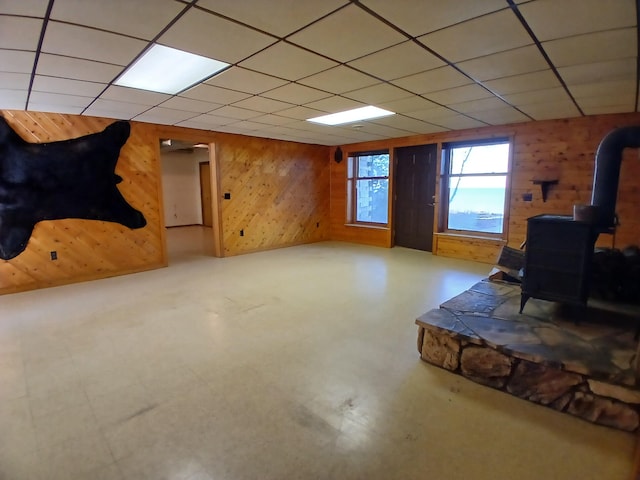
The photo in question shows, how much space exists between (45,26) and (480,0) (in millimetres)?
2453

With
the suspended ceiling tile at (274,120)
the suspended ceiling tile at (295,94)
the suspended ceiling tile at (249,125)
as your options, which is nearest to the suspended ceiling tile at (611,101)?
the suspended ceiling tile at (295,94)

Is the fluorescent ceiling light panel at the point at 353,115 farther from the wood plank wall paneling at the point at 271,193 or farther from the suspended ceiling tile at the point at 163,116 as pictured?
the wood plank wall paneling at the point at 271,193

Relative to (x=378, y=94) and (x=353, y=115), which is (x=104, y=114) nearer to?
(x=353, y=115)

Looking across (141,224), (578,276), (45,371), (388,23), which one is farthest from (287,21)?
(141,224)

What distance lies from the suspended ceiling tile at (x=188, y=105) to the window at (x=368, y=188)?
3973mm

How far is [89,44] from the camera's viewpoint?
7.17 ft

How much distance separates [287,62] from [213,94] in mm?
1234

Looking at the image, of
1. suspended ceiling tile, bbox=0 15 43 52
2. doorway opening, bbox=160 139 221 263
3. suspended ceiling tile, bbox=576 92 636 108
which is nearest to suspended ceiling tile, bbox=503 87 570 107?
suspended ceiling tile, bbox=576 92 636 108

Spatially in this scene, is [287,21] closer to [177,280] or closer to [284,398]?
[284,398]

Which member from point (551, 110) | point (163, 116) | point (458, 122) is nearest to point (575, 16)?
point (551, 110)

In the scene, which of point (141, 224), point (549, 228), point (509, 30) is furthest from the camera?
point (141, 224)

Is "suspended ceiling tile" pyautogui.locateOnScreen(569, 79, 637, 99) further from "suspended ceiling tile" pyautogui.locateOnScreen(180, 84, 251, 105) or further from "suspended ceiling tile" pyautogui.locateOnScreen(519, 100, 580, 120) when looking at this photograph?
"suspended ceiling tile" pyautogui.locateOnScreen(180, 84, 251, 105)

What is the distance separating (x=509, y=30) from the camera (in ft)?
6.70

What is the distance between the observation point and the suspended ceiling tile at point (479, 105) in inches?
148
